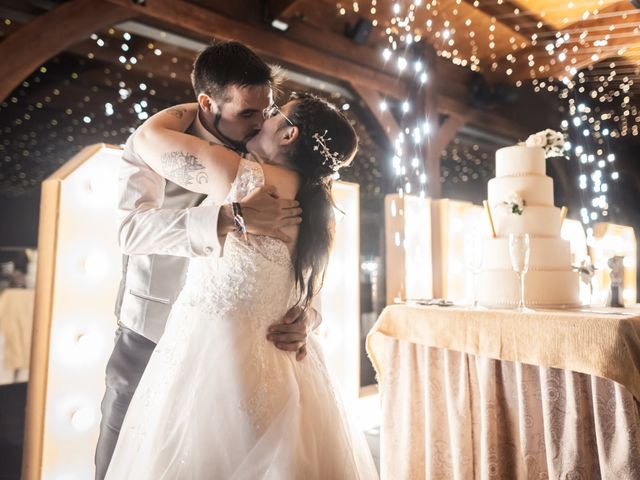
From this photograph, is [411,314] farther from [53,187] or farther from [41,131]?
[41,131]

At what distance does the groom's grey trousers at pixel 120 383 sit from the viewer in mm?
1437

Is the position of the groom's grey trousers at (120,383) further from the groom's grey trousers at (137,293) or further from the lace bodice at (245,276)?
the lace bodice at (245,276)

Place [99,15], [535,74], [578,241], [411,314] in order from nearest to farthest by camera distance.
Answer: [411,314], [99,15], [578,241], [535,74]

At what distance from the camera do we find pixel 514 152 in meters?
2.35

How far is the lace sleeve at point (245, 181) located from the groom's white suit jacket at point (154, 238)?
0.20 feet

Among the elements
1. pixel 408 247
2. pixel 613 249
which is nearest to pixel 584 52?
pixel 613 249

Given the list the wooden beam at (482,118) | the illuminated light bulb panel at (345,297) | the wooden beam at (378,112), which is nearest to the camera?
the illuminated light bulb panel at (345,297)

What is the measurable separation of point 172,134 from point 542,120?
557 centimetres

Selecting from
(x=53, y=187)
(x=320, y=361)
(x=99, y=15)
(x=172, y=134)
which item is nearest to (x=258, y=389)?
(x=320, y=361)

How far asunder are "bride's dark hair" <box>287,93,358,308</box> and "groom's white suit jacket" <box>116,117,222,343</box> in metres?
0.24

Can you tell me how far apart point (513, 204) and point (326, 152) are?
4.40ft

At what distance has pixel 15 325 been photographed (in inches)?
123

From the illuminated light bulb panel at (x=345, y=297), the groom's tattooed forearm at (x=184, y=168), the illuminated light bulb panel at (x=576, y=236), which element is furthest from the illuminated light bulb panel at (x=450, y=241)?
the groom's tattooed forearm at (x=184, y=168)

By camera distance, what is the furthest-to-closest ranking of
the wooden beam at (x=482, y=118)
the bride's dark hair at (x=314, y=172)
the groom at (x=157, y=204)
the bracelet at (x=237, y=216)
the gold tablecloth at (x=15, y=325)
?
the wooden beam at (x=482, y=118)
the gold tablecloth at (x=15, y=325)
the groom at (x=157, y=204)
the bride's dark hair at (x=314, y=172)
the bracelet at (x=237, y=216)
